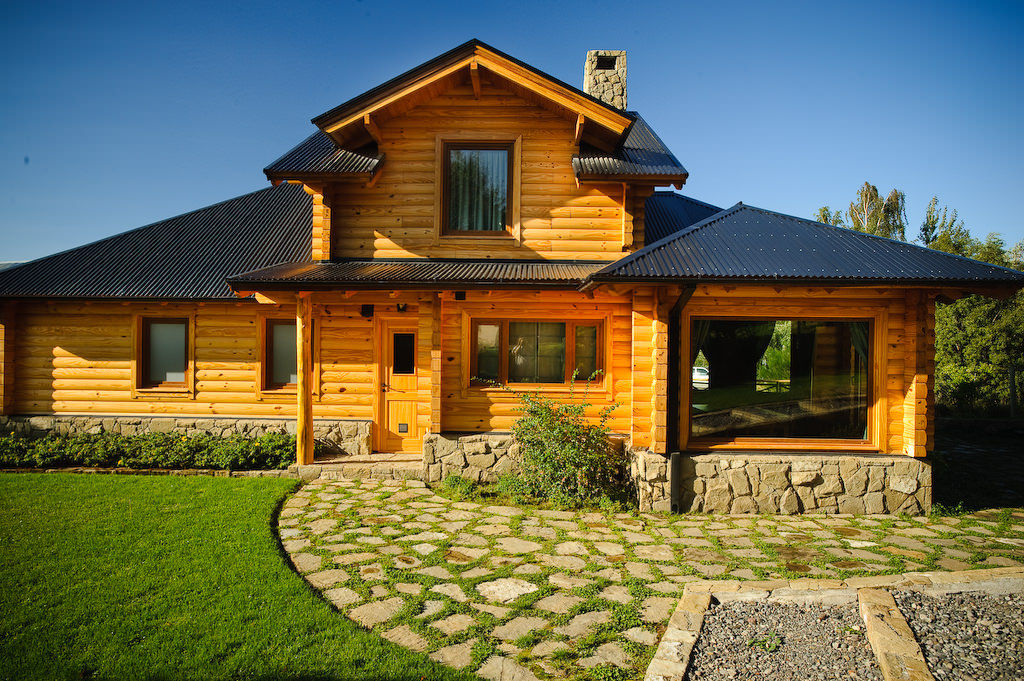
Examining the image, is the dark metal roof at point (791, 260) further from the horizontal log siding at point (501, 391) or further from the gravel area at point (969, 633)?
the gravel area at point (969, 633)

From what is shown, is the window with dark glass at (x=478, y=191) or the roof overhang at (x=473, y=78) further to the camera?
the window with dark glass at (x=478, y=191)

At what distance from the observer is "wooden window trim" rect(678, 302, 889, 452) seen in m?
8.34

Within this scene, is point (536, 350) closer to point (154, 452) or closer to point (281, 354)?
point (281, 354)

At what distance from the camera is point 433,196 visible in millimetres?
10773

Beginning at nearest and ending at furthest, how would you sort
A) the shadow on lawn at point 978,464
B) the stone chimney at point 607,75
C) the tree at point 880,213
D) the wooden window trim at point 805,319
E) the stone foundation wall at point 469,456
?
the wooden window trim at point 805,319 → the shadow on lawn at point 978,464 → the stone foundation wall at point 469,456 → the stone chimney at point 607,75 → the tree at point 880,213

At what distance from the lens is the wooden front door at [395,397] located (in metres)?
11.3

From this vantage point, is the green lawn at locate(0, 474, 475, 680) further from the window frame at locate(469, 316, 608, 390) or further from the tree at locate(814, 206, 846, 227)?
the tree at locate(814, 206, 846, 227)

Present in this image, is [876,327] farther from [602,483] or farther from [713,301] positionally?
[602,483]

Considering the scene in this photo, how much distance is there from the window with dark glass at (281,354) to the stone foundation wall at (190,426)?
0.94m

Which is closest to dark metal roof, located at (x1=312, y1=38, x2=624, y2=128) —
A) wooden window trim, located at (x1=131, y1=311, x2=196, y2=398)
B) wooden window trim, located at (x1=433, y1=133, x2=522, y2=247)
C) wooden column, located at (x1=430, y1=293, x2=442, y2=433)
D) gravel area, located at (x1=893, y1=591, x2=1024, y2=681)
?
wooden window trim, located at (x1=433, y1=133, x2=522, y2=247)

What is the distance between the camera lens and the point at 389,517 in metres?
7.77

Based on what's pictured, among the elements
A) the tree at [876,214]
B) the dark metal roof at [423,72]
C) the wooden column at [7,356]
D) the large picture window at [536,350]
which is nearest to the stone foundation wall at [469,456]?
the large picture window at [536,350]

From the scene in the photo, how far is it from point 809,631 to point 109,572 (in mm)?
6466

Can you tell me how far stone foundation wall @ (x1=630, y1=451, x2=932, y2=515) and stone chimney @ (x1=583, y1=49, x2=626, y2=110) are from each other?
895cm
